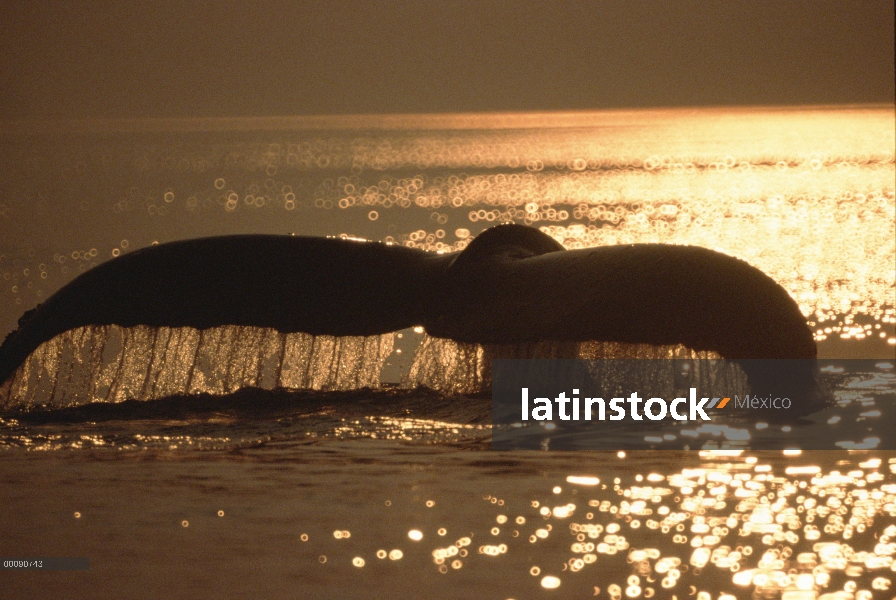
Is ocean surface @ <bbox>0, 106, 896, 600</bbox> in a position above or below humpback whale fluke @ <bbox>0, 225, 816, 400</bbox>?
below

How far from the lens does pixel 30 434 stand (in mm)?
10953

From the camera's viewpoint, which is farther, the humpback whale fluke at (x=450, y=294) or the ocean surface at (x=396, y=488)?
the humpback whale fluke at (x=450, y=294)

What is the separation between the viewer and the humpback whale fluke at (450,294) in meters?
10.6

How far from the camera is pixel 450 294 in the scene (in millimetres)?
11445

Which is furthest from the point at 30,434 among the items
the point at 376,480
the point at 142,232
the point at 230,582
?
the point at 142,232

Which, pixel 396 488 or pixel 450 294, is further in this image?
pixel 450 294

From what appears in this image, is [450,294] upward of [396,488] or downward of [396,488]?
upward

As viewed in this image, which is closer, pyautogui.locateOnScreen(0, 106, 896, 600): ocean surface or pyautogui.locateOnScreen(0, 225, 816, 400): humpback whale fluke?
pyautogui.locateOnScreen(0, 106, 896, 600): ocean surface

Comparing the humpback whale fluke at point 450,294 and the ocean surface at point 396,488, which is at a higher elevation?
the humpback whale fluke at point 450,294

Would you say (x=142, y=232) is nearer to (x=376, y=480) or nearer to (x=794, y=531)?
(x=376, y=480)

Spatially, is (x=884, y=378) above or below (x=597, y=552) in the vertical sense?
above

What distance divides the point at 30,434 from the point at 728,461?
500 centimetres

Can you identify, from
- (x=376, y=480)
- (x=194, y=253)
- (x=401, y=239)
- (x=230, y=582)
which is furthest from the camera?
(x=401, y=239)

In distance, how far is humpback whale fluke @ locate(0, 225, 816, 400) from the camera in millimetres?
10578
